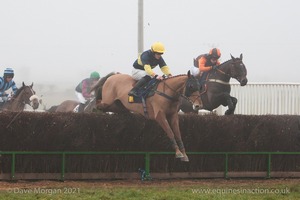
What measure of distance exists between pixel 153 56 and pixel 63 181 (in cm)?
289

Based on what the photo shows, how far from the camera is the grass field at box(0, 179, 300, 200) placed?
9134 mm

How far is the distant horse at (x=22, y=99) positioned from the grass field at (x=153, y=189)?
14.5 feet

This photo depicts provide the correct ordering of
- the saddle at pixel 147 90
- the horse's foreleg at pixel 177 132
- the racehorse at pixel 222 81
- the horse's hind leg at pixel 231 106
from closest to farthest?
the horse's foreleg at pixel 177 132, the saddle at pixel 147 90, the horse's hind leg at pixel 231 106, the racehorse at pixel 222 81

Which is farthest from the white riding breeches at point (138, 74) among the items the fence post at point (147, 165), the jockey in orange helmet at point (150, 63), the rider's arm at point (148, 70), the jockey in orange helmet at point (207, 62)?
the jockey in orange helmet at point (207, 62)

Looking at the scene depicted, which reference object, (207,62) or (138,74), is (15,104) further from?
(207,62)

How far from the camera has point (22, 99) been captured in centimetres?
1530

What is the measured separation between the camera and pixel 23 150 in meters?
11.1

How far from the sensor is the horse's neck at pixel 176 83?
11.6 meters

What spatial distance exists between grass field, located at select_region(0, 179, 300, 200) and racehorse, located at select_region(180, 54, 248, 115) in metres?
2.65

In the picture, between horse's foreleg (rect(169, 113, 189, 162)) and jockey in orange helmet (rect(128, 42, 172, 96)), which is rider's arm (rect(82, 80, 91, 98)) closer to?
jockey in orange helmet (rect(128, 42, 172, 96))

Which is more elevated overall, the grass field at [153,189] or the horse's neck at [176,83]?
the horse's neck at [176,83]

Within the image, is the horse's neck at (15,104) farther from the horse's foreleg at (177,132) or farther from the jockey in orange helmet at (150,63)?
the horse's foreleg at (177,132)

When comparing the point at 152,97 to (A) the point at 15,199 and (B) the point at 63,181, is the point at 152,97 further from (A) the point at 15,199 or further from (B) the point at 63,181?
(A) the point at 15,199

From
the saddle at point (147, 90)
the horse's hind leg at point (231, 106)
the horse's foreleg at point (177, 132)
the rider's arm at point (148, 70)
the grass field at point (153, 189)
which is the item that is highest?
the rider's arm at point (148, 70)
